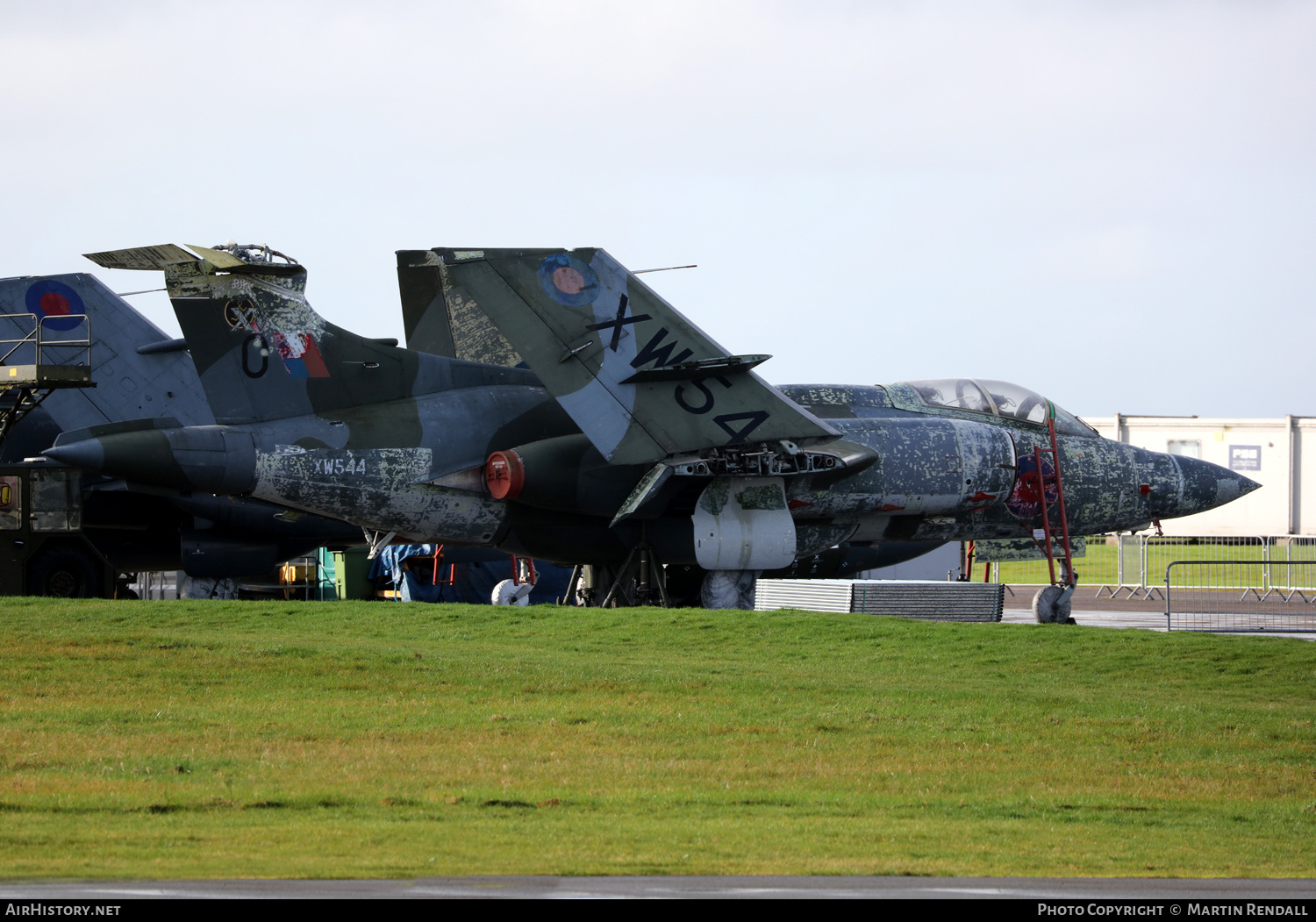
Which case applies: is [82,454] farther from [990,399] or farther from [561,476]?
[990,399]

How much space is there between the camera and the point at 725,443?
784 inches

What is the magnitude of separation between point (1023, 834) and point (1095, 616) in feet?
67.4

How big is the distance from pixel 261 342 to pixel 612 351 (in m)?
4.92

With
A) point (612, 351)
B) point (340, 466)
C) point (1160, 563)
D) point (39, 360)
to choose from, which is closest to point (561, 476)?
point (612, 351)

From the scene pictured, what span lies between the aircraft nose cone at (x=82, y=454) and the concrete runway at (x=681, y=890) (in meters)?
13.5

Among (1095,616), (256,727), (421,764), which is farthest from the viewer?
(1095,616)

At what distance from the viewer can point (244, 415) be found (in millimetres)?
19656

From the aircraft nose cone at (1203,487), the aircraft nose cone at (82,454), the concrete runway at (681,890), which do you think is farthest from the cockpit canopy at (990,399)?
the concrete runway at (681,890)

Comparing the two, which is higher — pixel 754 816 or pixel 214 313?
pixel 214 313

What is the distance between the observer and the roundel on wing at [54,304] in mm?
24625

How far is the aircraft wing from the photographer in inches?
766

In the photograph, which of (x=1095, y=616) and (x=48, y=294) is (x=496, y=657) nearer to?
(x=48, y=294)

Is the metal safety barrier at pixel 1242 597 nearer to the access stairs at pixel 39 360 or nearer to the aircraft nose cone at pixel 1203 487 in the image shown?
the aircraft nose cone at pixel 1203 487

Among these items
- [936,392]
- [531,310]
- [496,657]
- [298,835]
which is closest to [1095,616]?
[936,392]
